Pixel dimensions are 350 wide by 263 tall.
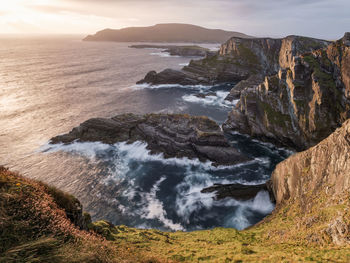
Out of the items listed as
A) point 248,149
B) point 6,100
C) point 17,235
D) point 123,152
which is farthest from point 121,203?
point 6,100

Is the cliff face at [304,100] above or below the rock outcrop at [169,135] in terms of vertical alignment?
above

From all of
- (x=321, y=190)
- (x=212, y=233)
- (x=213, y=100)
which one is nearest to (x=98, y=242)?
(x=212, y=233)

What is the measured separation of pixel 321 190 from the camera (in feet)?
57.9

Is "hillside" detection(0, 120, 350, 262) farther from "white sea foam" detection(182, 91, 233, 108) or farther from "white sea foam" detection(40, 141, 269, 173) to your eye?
"white sea foam" detection(182, 91, 233, 108)

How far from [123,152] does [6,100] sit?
5471 cm

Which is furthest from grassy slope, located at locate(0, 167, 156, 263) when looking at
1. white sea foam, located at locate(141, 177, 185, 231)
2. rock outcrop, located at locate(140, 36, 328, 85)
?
rock outcrop, located at locate(140, 36, 328, 85)

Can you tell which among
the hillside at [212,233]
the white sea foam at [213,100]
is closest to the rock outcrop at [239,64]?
the white sea foam at [213,100]

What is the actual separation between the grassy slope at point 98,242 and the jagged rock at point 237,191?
12.8 meters

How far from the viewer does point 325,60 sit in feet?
128

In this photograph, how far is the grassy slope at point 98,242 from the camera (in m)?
9.24

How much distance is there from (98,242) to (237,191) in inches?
981

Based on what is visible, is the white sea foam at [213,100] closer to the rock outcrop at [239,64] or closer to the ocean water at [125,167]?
the ocean water at [125,167]

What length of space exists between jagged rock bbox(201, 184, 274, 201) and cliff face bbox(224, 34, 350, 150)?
16.2 metres

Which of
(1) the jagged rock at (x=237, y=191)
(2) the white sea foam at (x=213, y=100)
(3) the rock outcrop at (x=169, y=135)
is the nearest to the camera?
(1) the jagged rock at (x=237, y=191)
